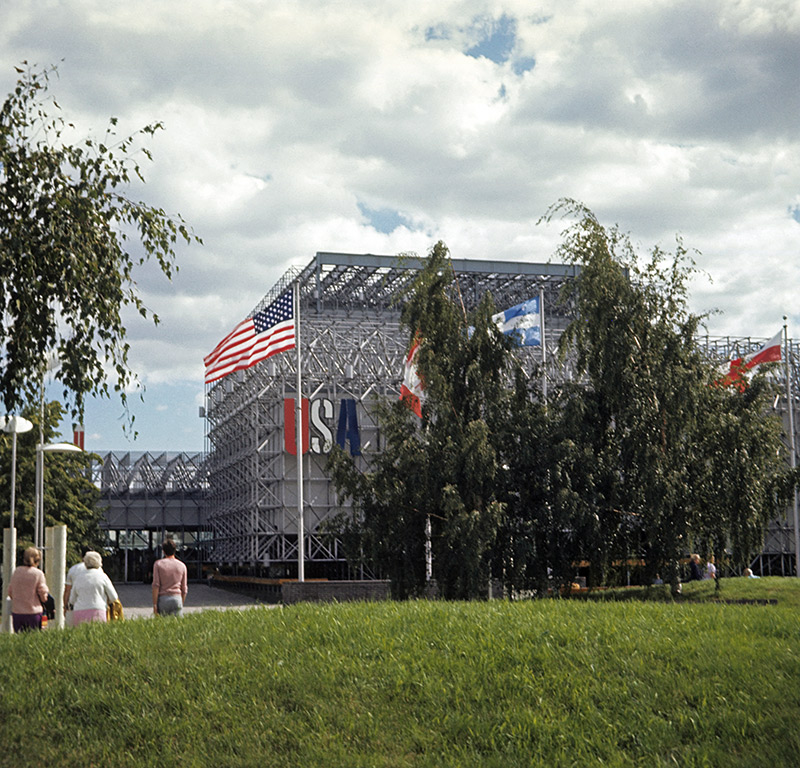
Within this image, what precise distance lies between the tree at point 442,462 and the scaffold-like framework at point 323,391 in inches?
716

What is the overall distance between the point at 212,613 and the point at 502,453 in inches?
490

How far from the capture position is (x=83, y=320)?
Result: 31.7 feet

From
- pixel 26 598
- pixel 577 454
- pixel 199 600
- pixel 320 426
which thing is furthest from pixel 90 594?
pixel 199 600

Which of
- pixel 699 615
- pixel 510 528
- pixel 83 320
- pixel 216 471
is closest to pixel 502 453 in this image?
pixel 510 528

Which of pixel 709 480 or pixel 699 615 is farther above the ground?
pixel 709 480

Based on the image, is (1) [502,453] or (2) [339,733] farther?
(1) [502,453]

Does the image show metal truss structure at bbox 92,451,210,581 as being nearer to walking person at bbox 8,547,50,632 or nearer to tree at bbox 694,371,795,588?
tree at bbox 694,371,795,588

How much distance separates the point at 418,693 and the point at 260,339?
29671 millimetres

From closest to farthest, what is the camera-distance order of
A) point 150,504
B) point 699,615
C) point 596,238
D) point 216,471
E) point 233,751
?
point 233,751 < point 699,615 < point 596,238 < point 216,471 < point 150,504

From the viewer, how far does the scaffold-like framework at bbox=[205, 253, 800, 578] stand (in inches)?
1908

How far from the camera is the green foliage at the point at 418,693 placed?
785 cm

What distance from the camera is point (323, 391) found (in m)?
49.9

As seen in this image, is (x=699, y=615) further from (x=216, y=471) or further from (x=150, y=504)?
(x=150, y=504)

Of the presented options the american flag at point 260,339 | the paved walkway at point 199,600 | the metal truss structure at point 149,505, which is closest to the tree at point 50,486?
the paved walkway at point 199,600
